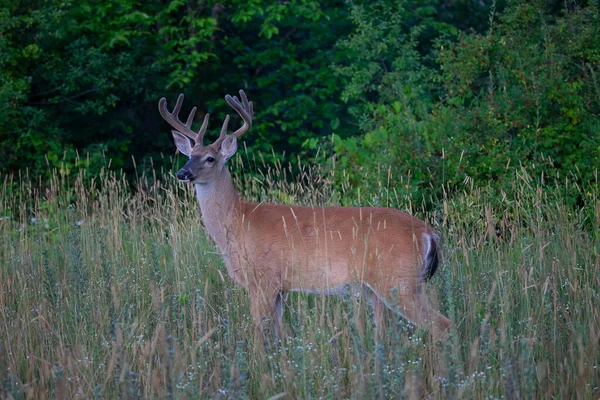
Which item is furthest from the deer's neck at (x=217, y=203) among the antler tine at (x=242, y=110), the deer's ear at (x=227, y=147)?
the antler tine at (x=242, y=110)

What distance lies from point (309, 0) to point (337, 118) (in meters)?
1.75

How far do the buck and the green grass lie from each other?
13 centimetres

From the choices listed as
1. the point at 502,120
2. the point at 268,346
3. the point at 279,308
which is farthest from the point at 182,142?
the point at 502,120

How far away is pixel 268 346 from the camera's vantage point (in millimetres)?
3506

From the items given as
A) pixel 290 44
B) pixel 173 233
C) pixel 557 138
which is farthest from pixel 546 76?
pixel 290 44

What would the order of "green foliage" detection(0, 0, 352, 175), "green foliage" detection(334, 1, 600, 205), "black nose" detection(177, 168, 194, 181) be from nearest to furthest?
"black nose" detection(177, 168, 194, 181) < "green foliage" detection(334, 1, 600, 205) < "green foliage" detection(0, 0, 352, 175)

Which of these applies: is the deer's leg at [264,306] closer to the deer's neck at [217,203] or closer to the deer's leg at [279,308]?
the deer's leg at [279,308]

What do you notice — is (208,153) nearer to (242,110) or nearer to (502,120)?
(242,110)

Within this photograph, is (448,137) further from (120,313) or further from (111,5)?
(111,5)

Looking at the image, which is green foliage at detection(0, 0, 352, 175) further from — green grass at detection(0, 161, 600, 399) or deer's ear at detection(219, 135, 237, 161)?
green grass at detection(0, 161, 600, 399)

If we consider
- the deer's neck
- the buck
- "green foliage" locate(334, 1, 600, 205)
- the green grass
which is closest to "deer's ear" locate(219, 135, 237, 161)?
the deer's neck

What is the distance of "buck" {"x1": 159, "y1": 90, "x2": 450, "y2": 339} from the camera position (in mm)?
4301

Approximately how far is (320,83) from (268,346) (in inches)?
360

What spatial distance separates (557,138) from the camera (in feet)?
22.8
